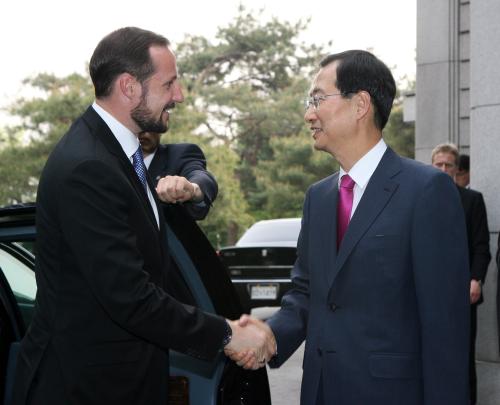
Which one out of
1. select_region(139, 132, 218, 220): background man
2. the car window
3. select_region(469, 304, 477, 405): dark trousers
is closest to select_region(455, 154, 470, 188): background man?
select_region(469, 304, 477, 405): dark trousers

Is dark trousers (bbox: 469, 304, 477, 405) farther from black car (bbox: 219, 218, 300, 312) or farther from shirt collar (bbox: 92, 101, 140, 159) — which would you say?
black car (bbox: 219, 218, 300, 312)

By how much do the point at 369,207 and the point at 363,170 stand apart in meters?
0.19

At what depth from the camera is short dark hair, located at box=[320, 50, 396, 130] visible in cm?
315

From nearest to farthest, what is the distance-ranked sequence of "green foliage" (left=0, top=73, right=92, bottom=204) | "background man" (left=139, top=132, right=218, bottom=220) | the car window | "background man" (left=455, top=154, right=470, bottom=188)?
"background man" (left=139, top=132, right=218, bottom=220), the car window, "background man" (left=455, top=154, right=470, bottom=188), "green foliage" (left=0, top=73, right=92, bottom=204)

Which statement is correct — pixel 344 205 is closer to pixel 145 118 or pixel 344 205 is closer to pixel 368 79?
pixel 368 79

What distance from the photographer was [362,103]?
10.3 feet

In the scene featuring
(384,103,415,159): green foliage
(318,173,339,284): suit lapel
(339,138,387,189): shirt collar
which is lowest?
(318,173,339,284): suit lapel

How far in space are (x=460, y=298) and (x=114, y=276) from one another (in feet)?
3.82

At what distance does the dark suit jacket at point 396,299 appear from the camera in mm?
2820

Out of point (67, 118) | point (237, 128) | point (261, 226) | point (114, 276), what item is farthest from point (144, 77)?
point (237, 128)

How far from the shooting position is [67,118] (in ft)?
128

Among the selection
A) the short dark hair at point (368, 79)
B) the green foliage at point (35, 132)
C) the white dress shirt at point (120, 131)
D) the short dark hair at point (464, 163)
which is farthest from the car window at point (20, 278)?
the green foliage at point (35, 132)

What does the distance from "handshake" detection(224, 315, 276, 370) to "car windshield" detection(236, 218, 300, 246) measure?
10.2 metres

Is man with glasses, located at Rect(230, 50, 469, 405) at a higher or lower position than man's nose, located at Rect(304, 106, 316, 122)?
lower
